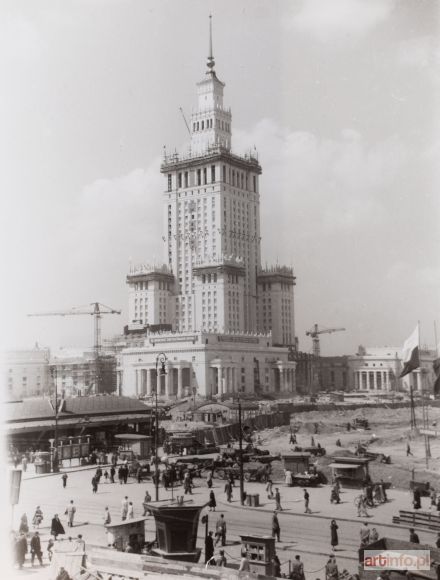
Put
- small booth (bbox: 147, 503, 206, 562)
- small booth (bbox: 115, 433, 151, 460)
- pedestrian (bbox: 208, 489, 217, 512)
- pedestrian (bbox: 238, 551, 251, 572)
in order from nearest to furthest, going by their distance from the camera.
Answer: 1. pedestrian (bbox: 238, 551, 251, 572)
2. small booth (bbox: 147, 503, 206, 562)
3. pedestrian (bbox: 208, 489, 217, 512)
4. small booth (bbox: 115, 433, 151, 460)

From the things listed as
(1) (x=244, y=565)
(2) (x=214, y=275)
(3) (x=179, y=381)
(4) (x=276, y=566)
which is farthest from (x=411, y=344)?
(2) (x=214, y=275)

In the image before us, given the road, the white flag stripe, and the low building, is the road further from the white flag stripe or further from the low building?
the low building

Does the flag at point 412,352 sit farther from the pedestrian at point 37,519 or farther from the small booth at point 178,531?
the small booth at point 178,531

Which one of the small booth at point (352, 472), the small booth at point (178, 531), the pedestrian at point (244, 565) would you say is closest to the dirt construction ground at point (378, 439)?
the small booth at point (352, 472)

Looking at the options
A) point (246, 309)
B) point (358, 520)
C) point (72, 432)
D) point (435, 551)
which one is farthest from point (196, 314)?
point (435, 551)

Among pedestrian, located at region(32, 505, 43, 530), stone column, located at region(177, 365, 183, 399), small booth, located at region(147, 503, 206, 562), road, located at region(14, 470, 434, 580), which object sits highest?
stone column, located at region(177, 365, 183, 399)

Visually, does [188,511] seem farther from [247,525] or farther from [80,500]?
[80,500]

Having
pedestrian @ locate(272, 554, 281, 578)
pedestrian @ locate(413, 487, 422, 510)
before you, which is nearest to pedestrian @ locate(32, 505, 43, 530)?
pedestrian @ locate(272, 554, 281, 578)
